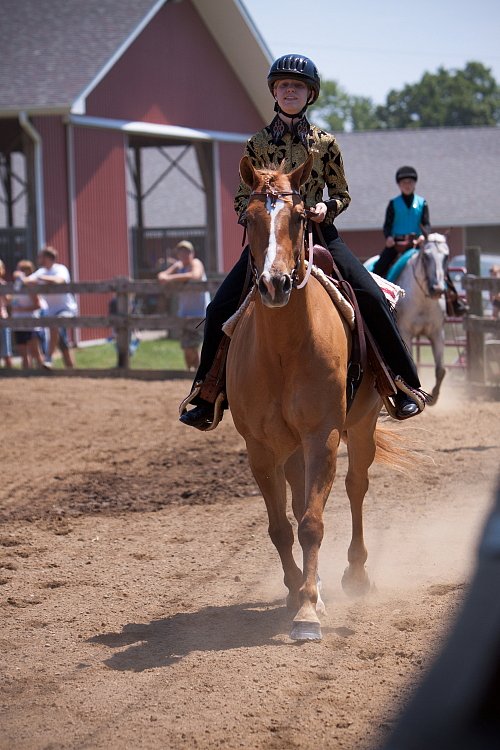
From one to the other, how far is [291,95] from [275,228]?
1.27m

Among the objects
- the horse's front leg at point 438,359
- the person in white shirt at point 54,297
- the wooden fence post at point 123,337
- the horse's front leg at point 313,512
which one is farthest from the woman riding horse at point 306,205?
the person in white shirt at point 54,297

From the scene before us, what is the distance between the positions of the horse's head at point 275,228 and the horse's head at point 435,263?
786cm

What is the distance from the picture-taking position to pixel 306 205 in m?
5.87

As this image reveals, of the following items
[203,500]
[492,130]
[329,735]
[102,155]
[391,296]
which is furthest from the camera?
[492,130]

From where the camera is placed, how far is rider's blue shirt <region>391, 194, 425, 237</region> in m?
13.0

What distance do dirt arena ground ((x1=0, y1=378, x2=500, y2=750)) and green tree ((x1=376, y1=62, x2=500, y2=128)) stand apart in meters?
92.2

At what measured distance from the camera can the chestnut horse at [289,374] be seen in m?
4.97

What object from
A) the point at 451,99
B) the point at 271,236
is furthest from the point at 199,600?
the point at 451,99

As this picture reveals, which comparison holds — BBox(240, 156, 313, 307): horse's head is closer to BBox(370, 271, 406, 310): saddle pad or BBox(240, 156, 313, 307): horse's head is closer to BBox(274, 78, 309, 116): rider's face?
BBox(274, 78, 309, 116): rider's face

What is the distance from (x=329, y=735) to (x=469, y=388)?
11494mm

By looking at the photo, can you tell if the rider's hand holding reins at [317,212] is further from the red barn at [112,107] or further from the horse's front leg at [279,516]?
the red barn at [112,107]

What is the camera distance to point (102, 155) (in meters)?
25.8

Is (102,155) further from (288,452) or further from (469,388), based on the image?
(288,452)

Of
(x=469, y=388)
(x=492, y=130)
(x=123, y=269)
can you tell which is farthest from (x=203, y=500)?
(x=492, y=130)
